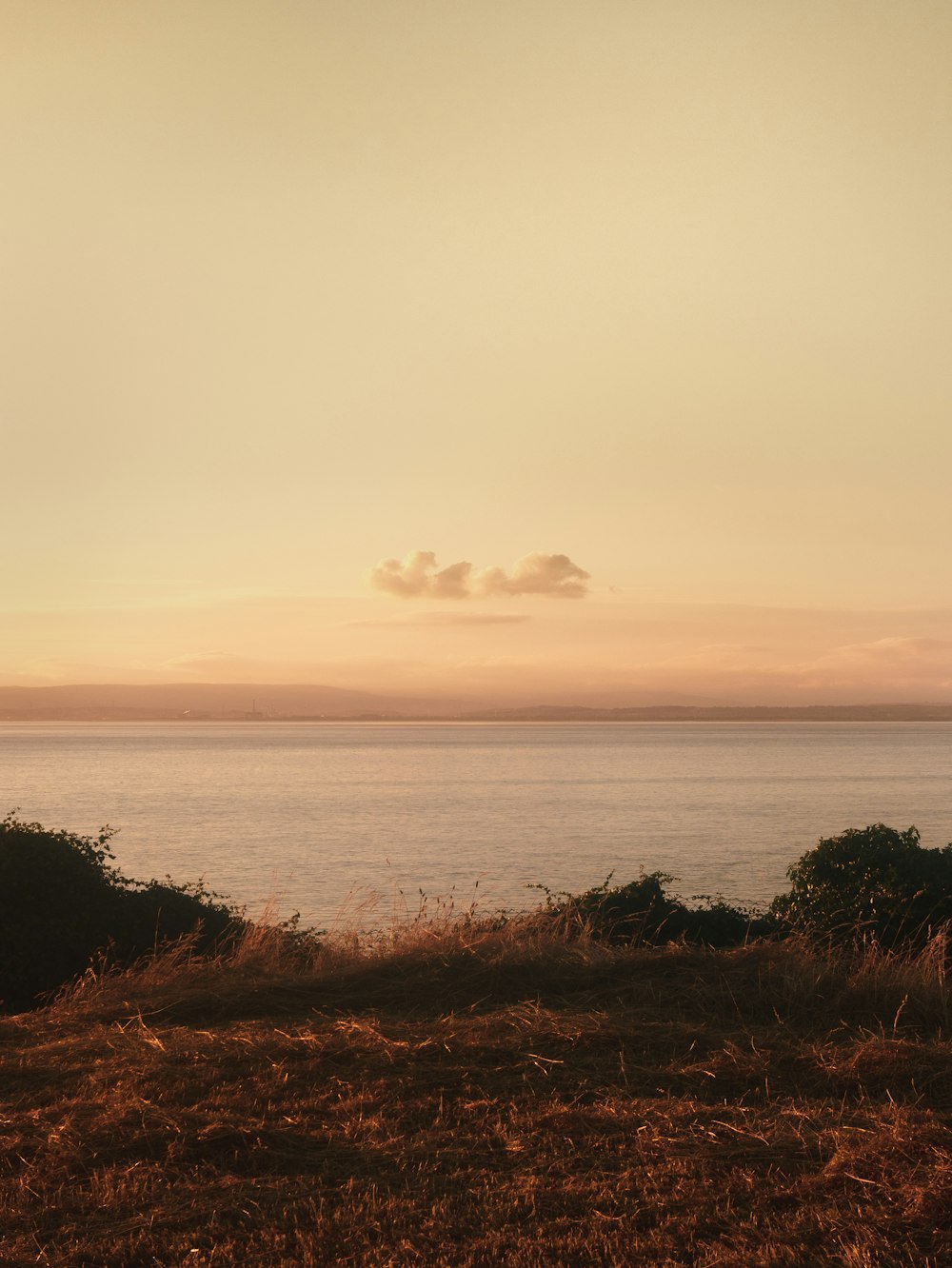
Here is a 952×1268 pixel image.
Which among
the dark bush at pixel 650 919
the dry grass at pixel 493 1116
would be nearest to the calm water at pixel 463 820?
the dark bush at pixel 650 919

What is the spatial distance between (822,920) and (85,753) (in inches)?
6149

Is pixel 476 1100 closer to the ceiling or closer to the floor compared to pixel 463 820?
closer to the ceiling

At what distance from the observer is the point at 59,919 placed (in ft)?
41.7

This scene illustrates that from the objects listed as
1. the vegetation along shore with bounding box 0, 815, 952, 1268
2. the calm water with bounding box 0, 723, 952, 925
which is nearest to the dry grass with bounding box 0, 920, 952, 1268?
the vegetation along shore with bounding box 0, 815, 952, 1268

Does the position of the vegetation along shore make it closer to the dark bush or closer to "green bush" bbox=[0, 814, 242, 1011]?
"green bush" bbox=[0, 814, 242, 1011]

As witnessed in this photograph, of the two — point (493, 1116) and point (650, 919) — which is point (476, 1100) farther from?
point (650, 919)

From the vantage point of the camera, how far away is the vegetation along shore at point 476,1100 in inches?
203

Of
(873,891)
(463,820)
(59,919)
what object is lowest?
(463,820)

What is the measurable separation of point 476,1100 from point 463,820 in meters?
52.2

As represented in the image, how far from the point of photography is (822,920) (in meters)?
13.3

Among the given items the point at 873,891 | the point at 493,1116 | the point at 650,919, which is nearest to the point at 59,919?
the point at 650,919

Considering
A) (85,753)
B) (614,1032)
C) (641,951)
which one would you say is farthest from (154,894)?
(85,753)

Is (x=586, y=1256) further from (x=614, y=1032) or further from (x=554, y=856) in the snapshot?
(x=554, y=856)

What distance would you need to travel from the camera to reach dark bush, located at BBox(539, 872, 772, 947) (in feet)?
46.0
